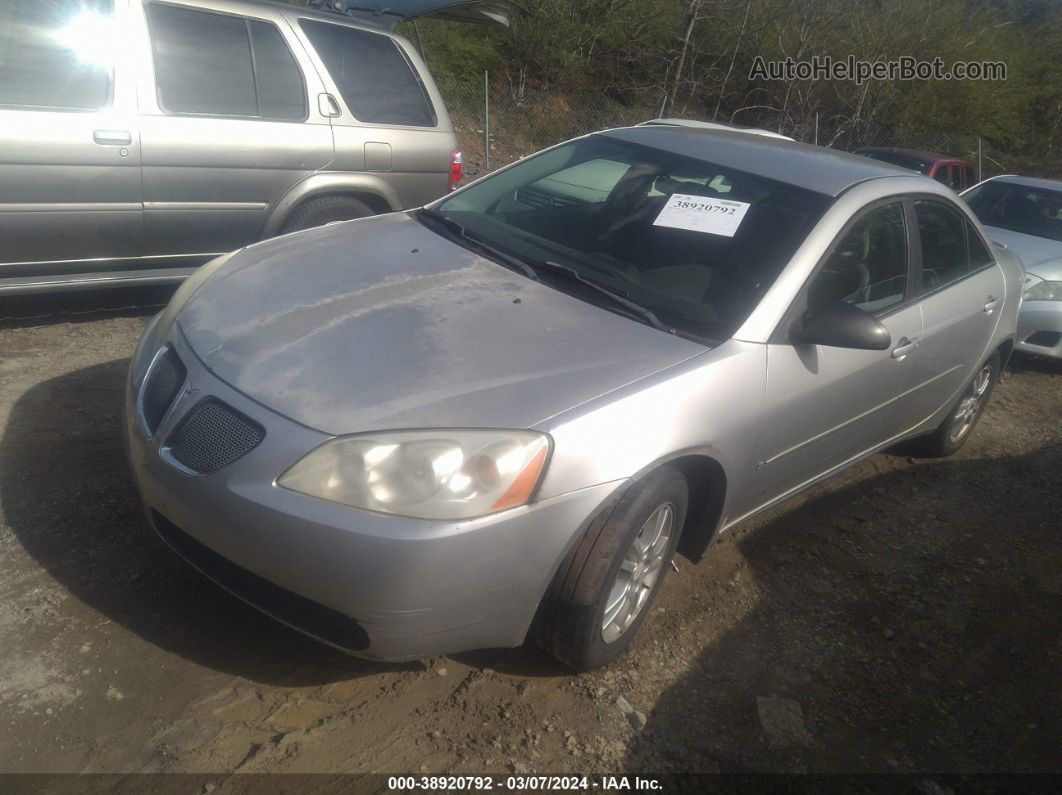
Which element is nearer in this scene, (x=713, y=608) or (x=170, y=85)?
(x=713, y=608)

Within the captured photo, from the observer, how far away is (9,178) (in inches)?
178

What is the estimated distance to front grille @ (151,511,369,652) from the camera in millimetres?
2512

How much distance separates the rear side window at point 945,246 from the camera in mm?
4168

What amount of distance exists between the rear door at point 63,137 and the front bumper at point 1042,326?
655cm

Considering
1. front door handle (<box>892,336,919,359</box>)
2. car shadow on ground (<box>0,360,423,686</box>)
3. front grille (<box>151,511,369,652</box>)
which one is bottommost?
car shadow on ground (<box>0,360,423,686</box>)

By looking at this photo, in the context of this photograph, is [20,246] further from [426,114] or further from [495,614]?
[495,614]

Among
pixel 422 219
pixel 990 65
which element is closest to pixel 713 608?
pixel 422 219

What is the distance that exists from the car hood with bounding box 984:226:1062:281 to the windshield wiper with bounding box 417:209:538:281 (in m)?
5.36

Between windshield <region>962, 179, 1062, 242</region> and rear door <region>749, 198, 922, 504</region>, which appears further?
windshield <region>962, 179, 1062, 242</region>

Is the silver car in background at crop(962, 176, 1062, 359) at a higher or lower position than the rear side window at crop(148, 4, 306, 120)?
lower

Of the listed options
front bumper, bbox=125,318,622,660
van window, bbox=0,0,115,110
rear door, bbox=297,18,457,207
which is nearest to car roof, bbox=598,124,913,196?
front bumper, bbox=125,318,622,660

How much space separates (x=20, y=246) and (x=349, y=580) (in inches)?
132

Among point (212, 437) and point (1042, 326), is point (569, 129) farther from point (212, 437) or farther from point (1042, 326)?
point (212, 437)

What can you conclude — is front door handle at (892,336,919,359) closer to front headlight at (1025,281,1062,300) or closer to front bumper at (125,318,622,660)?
front bumper at (125,318,622,660)
